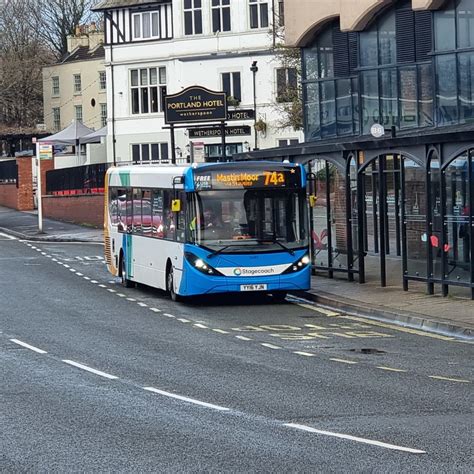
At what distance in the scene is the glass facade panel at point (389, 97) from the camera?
29.2 metres

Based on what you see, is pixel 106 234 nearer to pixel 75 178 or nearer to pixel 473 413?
pixel 473 413

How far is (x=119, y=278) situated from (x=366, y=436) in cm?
1973

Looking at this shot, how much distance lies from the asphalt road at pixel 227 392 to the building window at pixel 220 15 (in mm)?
36379

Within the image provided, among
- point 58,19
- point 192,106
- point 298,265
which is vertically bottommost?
point 298,265

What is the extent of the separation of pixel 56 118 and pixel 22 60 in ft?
24.2

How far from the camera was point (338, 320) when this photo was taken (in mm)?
20375

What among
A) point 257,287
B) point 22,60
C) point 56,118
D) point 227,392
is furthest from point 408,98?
point 22,60

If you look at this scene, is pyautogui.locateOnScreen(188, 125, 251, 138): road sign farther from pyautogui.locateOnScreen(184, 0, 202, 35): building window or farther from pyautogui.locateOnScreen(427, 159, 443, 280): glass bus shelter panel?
pyautogui.locateOnScreen(427, 159, 443, 280): glass bus shelter panel

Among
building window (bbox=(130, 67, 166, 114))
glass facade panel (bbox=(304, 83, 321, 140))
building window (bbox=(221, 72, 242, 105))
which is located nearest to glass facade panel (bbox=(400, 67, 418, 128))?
glass facade panel (bbox=(304, 83, 321, 140))

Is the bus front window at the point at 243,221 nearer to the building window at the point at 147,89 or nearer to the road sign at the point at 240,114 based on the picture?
the road sign at the point at 240,114

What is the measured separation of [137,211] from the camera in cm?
2653

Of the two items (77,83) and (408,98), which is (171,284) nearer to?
(408,98)

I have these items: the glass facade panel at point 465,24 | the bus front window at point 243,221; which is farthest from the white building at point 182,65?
the bus front window at point 243,221

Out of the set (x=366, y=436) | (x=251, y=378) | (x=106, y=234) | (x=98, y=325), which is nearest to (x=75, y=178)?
(x=106, y=234)
